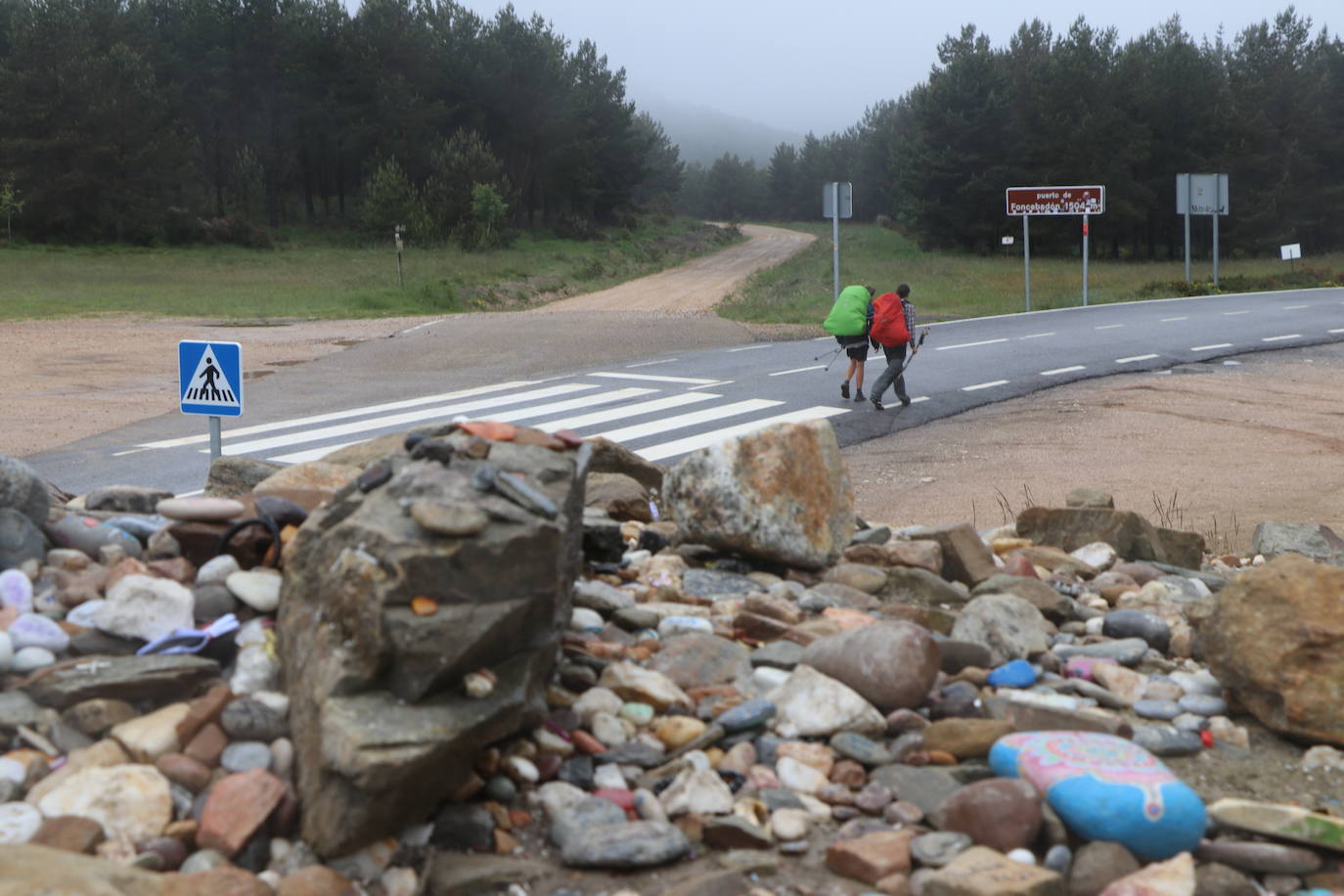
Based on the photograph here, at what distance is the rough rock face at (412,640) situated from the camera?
355 cm

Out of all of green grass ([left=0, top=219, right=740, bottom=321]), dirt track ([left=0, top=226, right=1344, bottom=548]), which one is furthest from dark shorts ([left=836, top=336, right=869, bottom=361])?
green grass ([left=0, top=219, right=740, bottom=321])

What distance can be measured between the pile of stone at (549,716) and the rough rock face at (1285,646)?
12mm

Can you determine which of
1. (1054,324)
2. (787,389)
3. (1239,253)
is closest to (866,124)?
(1239,253)

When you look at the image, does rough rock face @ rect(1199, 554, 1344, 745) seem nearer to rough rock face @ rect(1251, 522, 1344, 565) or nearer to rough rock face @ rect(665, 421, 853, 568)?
rough rock face @ rect(665, 421, 853, 568)

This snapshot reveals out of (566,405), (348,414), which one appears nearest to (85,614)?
(348,414)

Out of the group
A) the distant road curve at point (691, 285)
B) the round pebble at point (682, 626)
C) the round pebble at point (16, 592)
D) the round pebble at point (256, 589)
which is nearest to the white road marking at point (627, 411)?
the round pebble at point (682, 626)

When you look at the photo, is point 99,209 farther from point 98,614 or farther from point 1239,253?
point 98,614

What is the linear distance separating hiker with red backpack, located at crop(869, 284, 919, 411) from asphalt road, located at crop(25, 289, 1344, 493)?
1.00 ft

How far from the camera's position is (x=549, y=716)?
441 centimetres

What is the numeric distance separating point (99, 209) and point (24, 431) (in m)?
46.6

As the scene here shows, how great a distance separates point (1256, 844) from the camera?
3.87 metres

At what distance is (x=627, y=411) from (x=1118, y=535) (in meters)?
8.86

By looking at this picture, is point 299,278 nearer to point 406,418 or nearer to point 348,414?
point 348,414

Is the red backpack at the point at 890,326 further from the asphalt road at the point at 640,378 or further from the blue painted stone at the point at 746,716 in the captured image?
the blue painted stone at the point at 746,716
